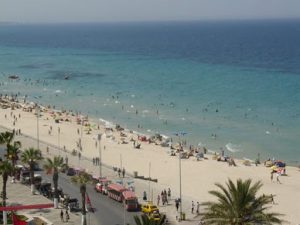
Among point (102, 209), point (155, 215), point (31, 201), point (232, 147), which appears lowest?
point (102, 209)

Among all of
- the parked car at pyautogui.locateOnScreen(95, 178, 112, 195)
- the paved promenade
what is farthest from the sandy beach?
the parked car at pyautogui.locateOnScreen(95, 178, 112, 195)

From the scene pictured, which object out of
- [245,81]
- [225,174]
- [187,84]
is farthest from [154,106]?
[225,174]

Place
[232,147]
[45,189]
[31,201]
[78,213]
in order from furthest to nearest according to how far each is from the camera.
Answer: [232,147], [45,189], [31,201], [78,213]

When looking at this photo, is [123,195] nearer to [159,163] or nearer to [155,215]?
[155,215]

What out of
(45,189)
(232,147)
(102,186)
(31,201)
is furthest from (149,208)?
(232,147)

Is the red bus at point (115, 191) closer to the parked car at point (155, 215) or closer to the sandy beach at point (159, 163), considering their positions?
the parked car at point (155, 215)

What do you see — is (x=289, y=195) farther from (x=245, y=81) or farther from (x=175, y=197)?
(x=245, y=81)
